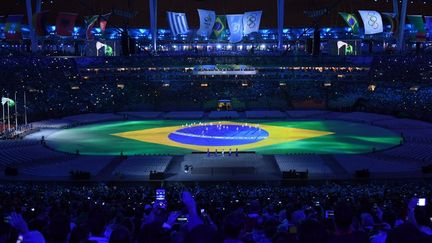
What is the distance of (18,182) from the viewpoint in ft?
122

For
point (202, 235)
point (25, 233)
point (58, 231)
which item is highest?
point (202, 235)

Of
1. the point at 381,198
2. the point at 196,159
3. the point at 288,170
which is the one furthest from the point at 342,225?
the point at 196,159

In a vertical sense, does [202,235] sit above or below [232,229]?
above

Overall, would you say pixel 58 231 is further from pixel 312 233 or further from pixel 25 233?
pixel 312 233

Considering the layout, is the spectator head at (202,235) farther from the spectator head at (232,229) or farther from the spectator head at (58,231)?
the spectator head at (58,231)

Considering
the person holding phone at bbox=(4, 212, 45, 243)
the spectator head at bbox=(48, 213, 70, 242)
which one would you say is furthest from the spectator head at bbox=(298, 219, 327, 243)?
the person holding phone at bbox=(4, 212, 45, 243)

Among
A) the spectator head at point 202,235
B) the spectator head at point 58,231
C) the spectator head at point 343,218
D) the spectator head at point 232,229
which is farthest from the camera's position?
the spectator head at point 58,231

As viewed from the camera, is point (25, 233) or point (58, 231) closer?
point (58, 231)

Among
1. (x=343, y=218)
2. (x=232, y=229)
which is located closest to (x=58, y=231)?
(x=232, y=229)

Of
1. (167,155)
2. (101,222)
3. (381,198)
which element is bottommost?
(167,155)

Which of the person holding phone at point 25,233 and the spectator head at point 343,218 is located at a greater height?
the spectator head at point 343,218

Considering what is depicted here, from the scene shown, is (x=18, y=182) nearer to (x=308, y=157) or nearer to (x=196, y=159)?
(x=196, y=159)

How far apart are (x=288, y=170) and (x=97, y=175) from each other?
14.7m

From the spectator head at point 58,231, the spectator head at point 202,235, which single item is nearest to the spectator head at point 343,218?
the spectator head at point 202,235
